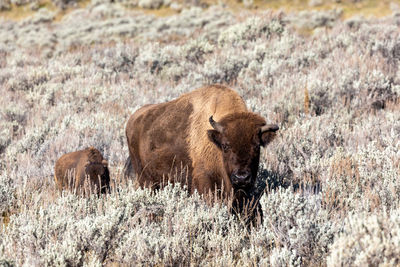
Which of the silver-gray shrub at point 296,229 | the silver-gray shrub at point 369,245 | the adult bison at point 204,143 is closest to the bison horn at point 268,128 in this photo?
the adult bison at point 204,143

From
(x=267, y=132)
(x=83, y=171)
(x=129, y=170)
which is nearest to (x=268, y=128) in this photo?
(x=267, y=132)

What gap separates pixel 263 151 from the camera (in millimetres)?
5914

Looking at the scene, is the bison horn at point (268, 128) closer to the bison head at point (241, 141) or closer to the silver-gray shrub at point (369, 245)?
the bison head at point (241, 141)

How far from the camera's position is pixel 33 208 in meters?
4.04

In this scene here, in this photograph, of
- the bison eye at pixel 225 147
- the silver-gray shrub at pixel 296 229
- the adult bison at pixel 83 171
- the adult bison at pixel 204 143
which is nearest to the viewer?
the silver-gray shrub at pixel 296 229

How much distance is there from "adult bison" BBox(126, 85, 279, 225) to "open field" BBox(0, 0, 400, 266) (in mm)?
310

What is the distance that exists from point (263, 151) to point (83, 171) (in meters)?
2.48

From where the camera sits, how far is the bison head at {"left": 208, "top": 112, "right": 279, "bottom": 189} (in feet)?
12.4

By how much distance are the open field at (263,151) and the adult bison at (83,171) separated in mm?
222

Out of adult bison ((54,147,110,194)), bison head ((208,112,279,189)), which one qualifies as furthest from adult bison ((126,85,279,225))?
adult bison ((54,147,110,194))

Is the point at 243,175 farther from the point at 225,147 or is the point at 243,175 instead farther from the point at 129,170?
the point at 129,170

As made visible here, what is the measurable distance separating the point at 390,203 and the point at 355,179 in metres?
0.84

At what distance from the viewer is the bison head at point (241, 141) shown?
379cm

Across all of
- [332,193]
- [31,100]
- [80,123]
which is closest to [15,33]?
[31,100]
